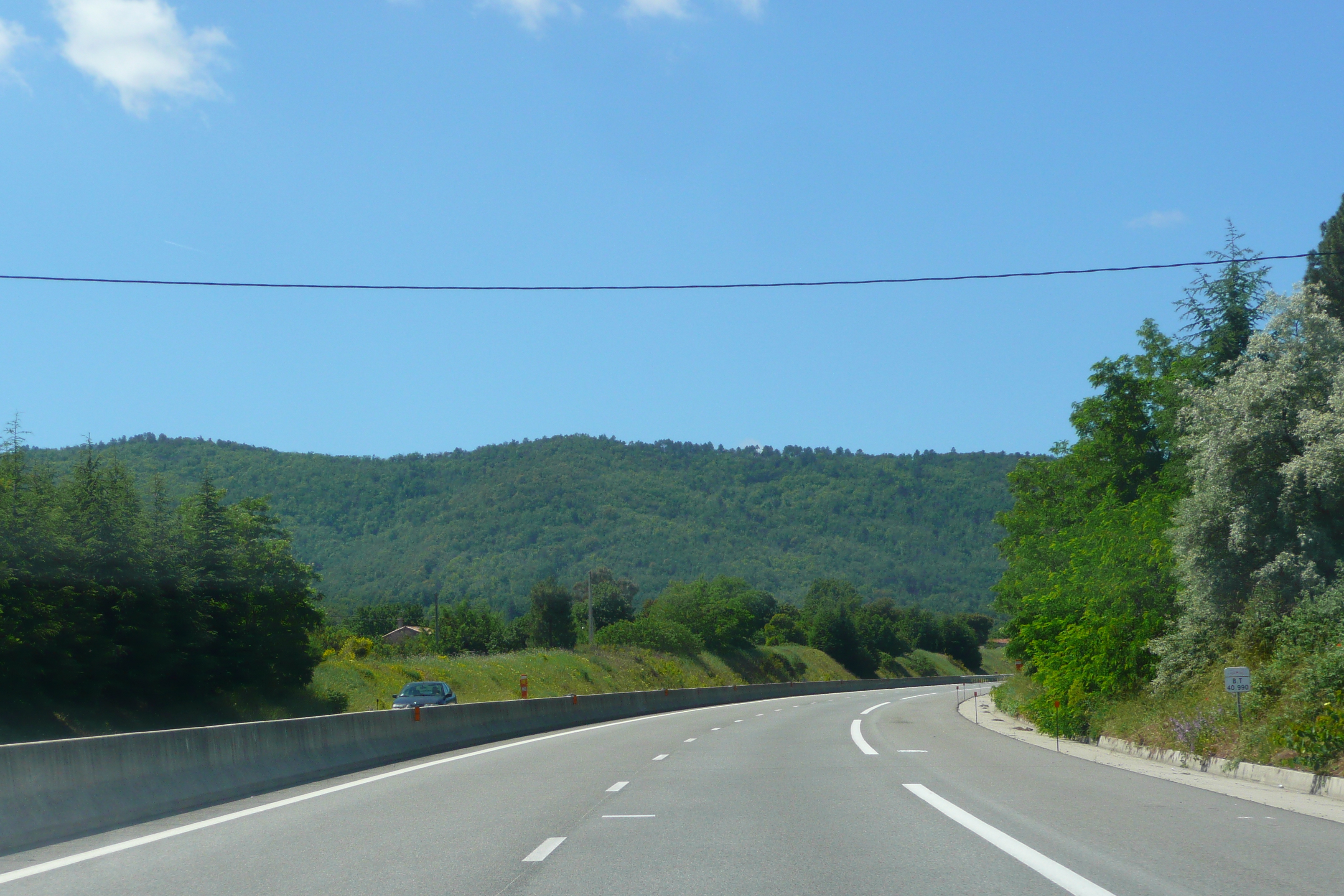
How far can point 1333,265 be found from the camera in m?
38.8

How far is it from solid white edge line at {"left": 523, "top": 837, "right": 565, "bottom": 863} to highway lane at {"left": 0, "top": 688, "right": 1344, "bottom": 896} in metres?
0.03

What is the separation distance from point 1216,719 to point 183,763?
49.9 feet

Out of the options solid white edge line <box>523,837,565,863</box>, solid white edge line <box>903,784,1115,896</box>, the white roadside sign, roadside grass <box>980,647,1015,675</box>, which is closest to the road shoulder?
the white roadside sign

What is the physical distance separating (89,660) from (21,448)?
7.13m

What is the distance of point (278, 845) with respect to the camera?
1018cm

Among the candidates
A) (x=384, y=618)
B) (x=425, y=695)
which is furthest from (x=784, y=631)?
(x=425, y=695)

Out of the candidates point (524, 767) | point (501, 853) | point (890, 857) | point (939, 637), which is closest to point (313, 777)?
point (524, 767)

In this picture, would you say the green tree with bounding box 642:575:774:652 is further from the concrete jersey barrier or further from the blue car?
the concrete jersey barrier

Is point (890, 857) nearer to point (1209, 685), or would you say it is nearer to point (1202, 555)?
point (1209, 685)

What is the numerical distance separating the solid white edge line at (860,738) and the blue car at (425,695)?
12855mm

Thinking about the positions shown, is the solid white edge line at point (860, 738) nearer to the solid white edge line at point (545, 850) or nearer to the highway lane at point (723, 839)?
the highway lane at point (723, 839)

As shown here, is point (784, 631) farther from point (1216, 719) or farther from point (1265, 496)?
point (1216, 719)

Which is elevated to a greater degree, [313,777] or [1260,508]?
[1260,508]

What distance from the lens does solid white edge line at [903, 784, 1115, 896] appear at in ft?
25.5
